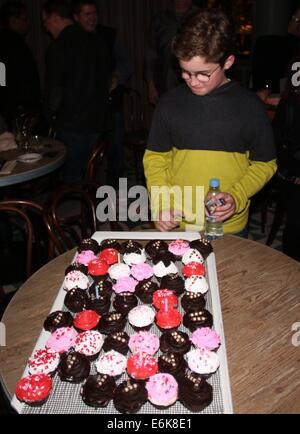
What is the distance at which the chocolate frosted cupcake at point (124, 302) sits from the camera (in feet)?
5.10

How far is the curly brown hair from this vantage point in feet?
5.82

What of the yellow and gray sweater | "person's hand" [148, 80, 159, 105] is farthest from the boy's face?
"person's hand" [148, 80, 159, 105]

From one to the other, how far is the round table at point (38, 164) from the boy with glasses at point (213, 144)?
1262mm

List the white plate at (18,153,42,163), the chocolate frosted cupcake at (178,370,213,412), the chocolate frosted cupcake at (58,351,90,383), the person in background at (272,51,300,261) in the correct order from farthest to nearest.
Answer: the white plate at (18,153,42,163)
the person in background at (272,51,300,261)
the chocolate frosted cupcake at (58,351,90,383)
the chocolate frosted cupcake at (178,370,213,412)

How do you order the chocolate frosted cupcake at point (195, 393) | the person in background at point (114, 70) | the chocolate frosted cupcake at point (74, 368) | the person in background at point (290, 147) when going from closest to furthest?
1. the chocolate frosted cupcake at point (195, 393)
2. the chocolate frosted cupcake at point (74, 368)
3. the person in background at point (290, 147)
4. the person in background at point (114, 70)

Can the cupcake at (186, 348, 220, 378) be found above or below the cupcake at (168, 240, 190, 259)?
below

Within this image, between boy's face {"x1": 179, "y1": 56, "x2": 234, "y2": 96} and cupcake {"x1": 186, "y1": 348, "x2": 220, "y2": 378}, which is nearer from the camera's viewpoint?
cupcake {"x1": 186, "y1": 348, "x2": 220, "y2": 378}

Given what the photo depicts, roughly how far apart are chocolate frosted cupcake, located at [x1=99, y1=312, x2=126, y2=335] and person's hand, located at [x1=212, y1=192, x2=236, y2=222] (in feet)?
2.24

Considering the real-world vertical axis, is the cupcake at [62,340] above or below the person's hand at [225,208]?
below

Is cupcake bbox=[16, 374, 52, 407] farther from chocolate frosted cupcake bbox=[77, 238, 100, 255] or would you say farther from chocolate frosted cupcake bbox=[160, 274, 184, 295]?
chocolate frosted cupcake bbox=[77, 238, 100, 255]

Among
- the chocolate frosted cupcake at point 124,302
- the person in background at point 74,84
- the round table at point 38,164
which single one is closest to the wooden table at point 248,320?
the chocolate frosted cupcake at point 124,302

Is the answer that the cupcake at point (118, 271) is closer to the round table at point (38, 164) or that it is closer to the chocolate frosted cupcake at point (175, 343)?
the chocolate frosted cupcake at point (175, 343)

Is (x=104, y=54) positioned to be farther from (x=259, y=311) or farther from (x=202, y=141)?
(x=259, y=311)

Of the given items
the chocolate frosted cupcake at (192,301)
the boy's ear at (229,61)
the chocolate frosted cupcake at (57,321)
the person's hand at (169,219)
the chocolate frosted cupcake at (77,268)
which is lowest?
the chocolate frosted cupcake at (57,321)
